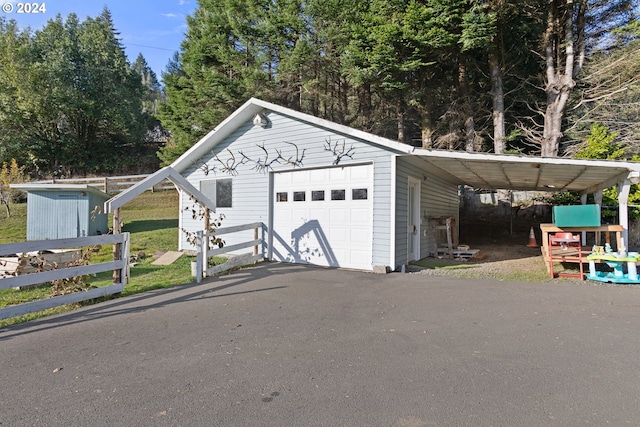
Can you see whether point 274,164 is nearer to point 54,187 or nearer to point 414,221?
point 414,221

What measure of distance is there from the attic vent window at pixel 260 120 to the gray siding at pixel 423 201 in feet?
13.2

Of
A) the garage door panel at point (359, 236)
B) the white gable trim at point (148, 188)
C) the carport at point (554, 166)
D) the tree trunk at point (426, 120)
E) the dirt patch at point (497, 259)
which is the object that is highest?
the tree trunk at point (426, 120)

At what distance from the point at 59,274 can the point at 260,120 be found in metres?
6.10

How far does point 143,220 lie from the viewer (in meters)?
17.9

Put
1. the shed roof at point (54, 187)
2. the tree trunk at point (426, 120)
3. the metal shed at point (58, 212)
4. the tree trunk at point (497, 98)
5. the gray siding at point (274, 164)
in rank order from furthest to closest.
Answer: the tree trunk at point (426, 120)
the metal shed at point (58, 212)
the tree trunk at point (497, 98)
the shed roof at point (54, 187)
the gray siding at point (274, 164)

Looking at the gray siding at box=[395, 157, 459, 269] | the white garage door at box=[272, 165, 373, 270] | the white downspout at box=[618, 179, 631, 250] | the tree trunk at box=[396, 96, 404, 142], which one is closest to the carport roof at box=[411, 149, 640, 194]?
the white downspout at box=[618, 179, 631, 250]

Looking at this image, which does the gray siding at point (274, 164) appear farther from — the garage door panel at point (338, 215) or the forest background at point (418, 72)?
the forest background at point (418, 72)

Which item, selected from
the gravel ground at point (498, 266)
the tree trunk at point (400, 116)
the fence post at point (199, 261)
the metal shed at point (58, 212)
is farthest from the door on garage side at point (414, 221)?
the metal shed at point (58, 212)

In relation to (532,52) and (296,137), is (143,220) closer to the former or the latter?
(296,137)

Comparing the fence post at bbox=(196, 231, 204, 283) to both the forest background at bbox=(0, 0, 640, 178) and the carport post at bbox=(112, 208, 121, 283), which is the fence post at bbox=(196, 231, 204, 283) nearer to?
the carport post at bbox=(112, 208, 121, 283)

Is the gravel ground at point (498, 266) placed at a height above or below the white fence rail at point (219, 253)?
below

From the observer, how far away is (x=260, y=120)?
952 centimetres

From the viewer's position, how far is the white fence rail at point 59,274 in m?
4.48

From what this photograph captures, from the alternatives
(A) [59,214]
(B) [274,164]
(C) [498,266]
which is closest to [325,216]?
(B) [274,164]
